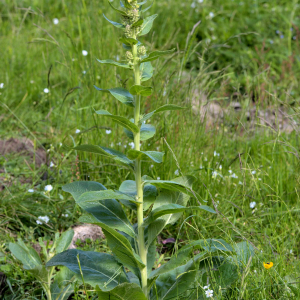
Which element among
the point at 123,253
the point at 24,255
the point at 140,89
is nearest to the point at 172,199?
the point at 123,253

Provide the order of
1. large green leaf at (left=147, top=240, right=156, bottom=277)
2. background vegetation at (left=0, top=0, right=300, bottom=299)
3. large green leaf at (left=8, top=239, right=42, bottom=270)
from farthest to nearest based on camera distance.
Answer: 1. background vegetation at (left=0, top=0, right=300, bottom=299)
2. large green leaf at (left=8, top=239, right=42, bottom=270)
3. large green leaf at (left=147, top=240, right=156, bottom=277)

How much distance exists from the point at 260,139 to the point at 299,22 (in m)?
2.93

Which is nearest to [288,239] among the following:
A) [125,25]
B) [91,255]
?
[91,255]

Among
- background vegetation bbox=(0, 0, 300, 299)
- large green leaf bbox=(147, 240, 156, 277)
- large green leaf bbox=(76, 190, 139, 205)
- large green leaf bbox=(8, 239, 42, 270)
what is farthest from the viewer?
background vegetation bbox=(0, 0, 300, 299)

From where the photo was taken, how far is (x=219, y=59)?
505cm

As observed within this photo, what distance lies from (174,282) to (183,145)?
1126 millimetres

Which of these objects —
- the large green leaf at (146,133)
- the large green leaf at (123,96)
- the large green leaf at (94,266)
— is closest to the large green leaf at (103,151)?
the large green leaf at (146,133)

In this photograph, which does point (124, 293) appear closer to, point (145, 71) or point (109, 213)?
point (109, 213)

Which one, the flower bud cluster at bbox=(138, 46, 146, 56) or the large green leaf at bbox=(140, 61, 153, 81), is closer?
the flower bud cluster at bbox=(138, 46, 146, 56)

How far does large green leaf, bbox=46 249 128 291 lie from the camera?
1.63 metres

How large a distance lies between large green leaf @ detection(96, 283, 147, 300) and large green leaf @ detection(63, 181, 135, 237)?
0.23m

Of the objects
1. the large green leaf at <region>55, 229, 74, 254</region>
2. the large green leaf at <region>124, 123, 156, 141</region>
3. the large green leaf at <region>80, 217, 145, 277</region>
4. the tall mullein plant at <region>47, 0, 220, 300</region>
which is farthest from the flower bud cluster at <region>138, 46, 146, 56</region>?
the large green leaf at <region>55, 229, 74, 254</region>

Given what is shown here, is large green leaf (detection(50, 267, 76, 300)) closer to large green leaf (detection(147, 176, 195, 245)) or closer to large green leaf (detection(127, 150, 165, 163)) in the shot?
large green leaf (detection(147, 176, 195, 245))

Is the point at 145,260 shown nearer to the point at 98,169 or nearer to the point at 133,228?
the point at 133,228
